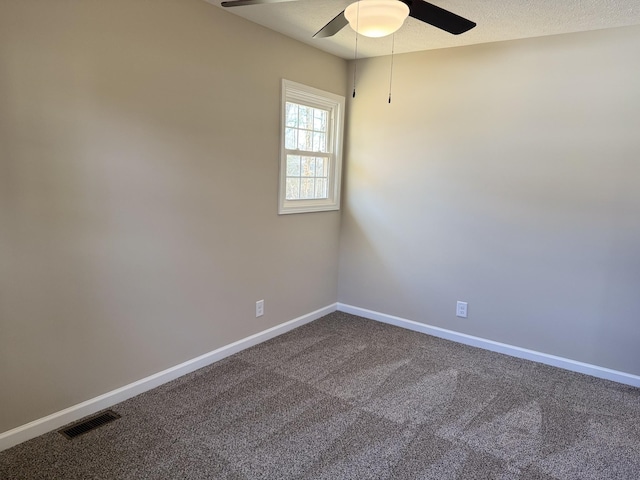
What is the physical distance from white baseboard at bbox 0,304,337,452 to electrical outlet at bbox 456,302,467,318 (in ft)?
4.94

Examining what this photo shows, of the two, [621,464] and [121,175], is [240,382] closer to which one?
[121,175]

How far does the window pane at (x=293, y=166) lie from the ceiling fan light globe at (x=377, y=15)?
167 cm

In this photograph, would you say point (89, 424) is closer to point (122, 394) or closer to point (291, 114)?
point (122, 394)

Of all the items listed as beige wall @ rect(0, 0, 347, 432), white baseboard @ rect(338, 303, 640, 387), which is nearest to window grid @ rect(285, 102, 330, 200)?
beige wall @ rect(0, 0, 347, 432)

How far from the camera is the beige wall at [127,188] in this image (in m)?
2.07

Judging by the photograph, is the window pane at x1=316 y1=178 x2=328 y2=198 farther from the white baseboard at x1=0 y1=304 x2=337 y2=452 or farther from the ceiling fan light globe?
the ceiling fan light globe

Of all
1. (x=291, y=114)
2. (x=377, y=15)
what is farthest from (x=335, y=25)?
(x=291, y=114)

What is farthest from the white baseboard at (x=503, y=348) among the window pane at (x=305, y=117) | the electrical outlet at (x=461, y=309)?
the window pane at (x=305, y=117)

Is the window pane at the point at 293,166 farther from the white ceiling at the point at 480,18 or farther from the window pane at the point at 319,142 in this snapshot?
the white ceiling at the point at 480,18

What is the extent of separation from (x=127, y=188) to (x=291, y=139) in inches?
61.6

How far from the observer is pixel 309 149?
387 cm

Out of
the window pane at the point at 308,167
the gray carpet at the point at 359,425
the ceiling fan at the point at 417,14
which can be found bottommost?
the gray carpet at the point at 359,425

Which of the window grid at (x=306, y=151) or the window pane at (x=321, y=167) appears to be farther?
the window pane at (x=321, y=167)

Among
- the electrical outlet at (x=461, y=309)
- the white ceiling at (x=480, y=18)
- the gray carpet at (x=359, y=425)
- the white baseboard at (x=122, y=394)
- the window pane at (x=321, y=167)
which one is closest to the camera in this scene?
the gray carpet at (x=359, y=425)
